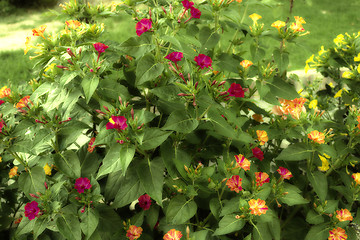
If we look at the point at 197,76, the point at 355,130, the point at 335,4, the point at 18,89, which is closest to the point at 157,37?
the point at 197,76

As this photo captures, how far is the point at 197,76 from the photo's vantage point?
1.28 meters

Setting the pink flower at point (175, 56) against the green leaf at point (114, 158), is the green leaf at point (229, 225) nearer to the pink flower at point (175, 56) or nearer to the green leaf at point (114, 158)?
the green leaf at point (114, 158)

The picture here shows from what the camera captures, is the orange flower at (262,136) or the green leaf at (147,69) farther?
the orange flower at (262,136)

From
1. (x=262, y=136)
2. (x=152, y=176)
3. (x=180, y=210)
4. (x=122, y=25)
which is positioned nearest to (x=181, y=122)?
(x=152, y=176)

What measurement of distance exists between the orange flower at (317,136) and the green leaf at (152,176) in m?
0.62

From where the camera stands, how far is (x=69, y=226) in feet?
4.16

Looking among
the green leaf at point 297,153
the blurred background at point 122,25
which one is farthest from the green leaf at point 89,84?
the blurred background at point 122,25

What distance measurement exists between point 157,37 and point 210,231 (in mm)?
799

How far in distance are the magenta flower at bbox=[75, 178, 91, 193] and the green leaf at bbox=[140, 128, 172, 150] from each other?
0.28 metres

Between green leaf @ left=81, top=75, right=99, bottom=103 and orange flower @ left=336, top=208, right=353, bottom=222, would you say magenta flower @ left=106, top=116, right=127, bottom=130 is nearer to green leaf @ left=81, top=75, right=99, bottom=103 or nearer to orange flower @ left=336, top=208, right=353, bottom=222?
green leaf @ left=81, top=75, right=99, bottom=103

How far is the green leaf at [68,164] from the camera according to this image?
133cm

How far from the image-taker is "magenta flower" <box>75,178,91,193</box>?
129cm

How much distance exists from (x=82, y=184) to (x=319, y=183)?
3.34ft

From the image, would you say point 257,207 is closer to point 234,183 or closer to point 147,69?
point 234,183
